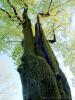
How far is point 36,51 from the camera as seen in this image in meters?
2.95

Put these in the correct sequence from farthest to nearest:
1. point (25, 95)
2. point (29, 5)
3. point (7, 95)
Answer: point (29, 5), point (7, 95), point (25, 95)

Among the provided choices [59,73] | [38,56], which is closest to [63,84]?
[59,73]

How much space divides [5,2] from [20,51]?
0.61 metres

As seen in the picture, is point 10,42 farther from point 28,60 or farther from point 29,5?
point 28,60

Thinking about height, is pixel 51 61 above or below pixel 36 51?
below

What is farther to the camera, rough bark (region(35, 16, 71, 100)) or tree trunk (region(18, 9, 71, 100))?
rough bark (region(35, 16, 71, 100))

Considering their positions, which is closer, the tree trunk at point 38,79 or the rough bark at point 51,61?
the tree trunk at point 38,79

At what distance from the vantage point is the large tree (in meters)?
2.60

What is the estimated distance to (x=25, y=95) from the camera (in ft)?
8.63

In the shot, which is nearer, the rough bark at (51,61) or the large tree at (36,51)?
the large tree at (36,51)

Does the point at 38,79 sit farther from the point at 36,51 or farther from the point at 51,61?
the point at 36,51

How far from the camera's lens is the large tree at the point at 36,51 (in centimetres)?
260

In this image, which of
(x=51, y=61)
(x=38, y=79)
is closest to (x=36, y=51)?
(x=51, y=61)

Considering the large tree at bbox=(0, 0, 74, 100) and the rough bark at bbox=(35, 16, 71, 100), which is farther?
the rough bark at bbox=(35, 16, 71, 100)
